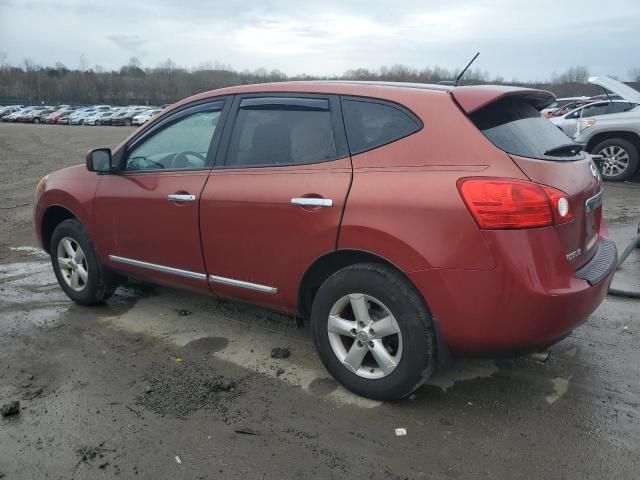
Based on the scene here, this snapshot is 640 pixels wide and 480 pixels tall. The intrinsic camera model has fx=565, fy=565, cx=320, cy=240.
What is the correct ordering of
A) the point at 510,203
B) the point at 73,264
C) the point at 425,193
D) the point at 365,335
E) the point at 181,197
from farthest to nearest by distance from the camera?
1. the point at 73,264
2. the point at 181,197
3. the point at 365,335
4. the point at 425,193
5. the point at 510,203

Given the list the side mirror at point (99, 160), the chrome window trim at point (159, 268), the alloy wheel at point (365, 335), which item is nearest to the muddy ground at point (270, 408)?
the alloy wheel at point (365, 335)

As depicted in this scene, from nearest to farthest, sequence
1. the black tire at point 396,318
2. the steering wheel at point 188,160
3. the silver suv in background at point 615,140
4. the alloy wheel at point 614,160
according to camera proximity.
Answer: the black tire at point 396,318, the steering wheel at point 188,160, the silver suv in background at point 615,140, the alloy wheel at point 614,160

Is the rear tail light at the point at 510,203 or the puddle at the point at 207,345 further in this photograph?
the puddle at the point at 207,345

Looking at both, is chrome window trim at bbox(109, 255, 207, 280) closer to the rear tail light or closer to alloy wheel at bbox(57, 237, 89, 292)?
alloy wheel at bbox(57, 237, 89, 292)

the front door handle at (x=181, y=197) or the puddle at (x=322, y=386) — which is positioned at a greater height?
the front door handle at (x=181, y=197)

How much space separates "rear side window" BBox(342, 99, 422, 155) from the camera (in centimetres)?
304

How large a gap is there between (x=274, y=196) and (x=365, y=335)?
3.17 feet

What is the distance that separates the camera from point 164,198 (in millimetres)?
3936

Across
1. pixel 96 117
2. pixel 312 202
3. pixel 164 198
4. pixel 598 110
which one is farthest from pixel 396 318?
pixel 96 117

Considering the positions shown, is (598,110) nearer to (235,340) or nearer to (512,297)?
(235,340)

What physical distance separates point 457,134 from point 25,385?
2.93 meters

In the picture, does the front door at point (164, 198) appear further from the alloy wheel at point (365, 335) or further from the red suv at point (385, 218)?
the alloy wheel at point (365, 335)

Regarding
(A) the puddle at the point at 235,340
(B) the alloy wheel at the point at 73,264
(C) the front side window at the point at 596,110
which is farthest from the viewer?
(C) the front side window at the point at 596,110

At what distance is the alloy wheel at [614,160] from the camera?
428 inches
